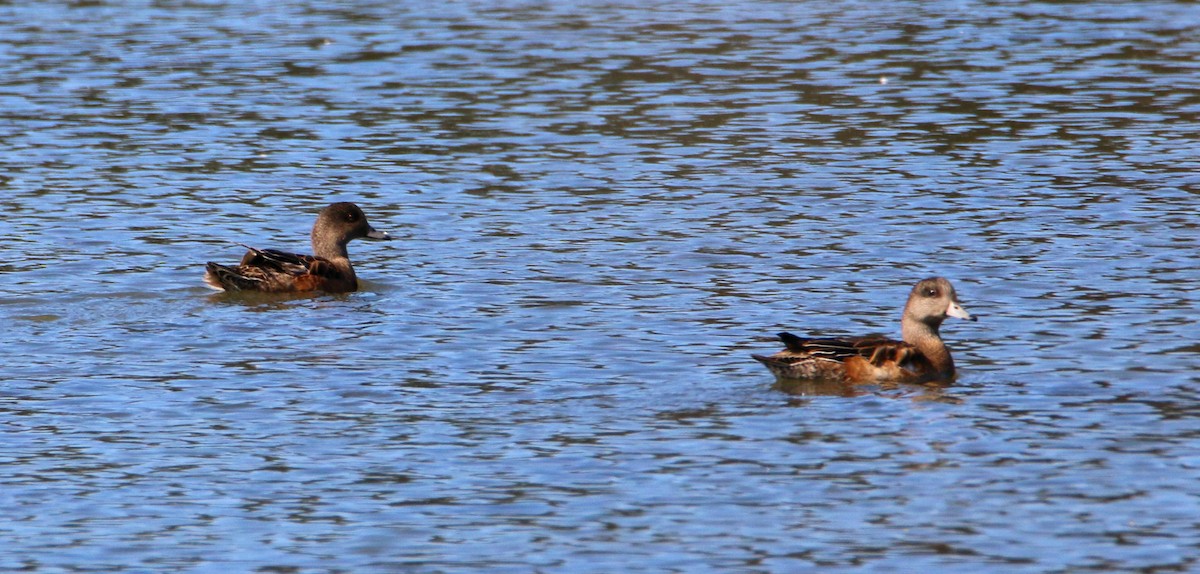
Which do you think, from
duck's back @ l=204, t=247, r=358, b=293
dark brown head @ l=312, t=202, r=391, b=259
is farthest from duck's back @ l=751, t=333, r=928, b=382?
dark brown head @ l=312, t=202, r=391, b=259

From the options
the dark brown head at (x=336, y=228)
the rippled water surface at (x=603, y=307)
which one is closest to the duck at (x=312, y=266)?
the dark brown head at (x=336, y=228)

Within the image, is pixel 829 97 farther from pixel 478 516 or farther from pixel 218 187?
pixel 478 516

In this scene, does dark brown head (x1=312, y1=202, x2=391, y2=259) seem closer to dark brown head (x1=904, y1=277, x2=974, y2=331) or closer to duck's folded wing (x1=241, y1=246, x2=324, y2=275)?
duck's folded wing (x1=241, y1=246, x2=324, y2=275)

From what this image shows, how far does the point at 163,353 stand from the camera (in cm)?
1536

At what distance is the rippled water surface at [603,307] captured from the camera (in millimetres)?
10844

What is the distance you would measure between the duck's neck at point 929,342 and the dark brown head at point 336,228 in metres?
6.34

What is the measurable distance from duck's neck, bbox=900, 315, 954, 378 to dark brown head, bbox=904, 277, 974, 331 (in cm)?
3

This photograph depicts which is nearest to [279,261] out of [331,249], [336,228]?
[331,249]

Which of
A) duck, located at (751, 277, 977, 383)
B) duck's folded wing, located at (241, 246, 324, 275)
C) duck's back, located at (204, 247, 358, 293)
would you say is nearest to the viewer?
duck, located at (751, 277, 977, 383)

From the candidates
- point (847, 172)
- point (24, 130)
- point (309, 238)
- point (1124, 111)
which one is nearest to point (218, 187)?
point (309, 238)

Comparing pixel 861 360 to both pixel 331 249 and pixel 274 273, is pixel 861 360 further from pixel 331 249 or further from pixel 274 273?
pixel 331 249

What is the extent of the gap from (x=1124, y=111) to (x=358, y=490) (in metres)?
18.6

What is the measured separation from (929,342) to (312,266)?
640cm

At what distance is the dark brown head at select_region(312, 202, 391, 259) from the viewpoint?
1891 cm
